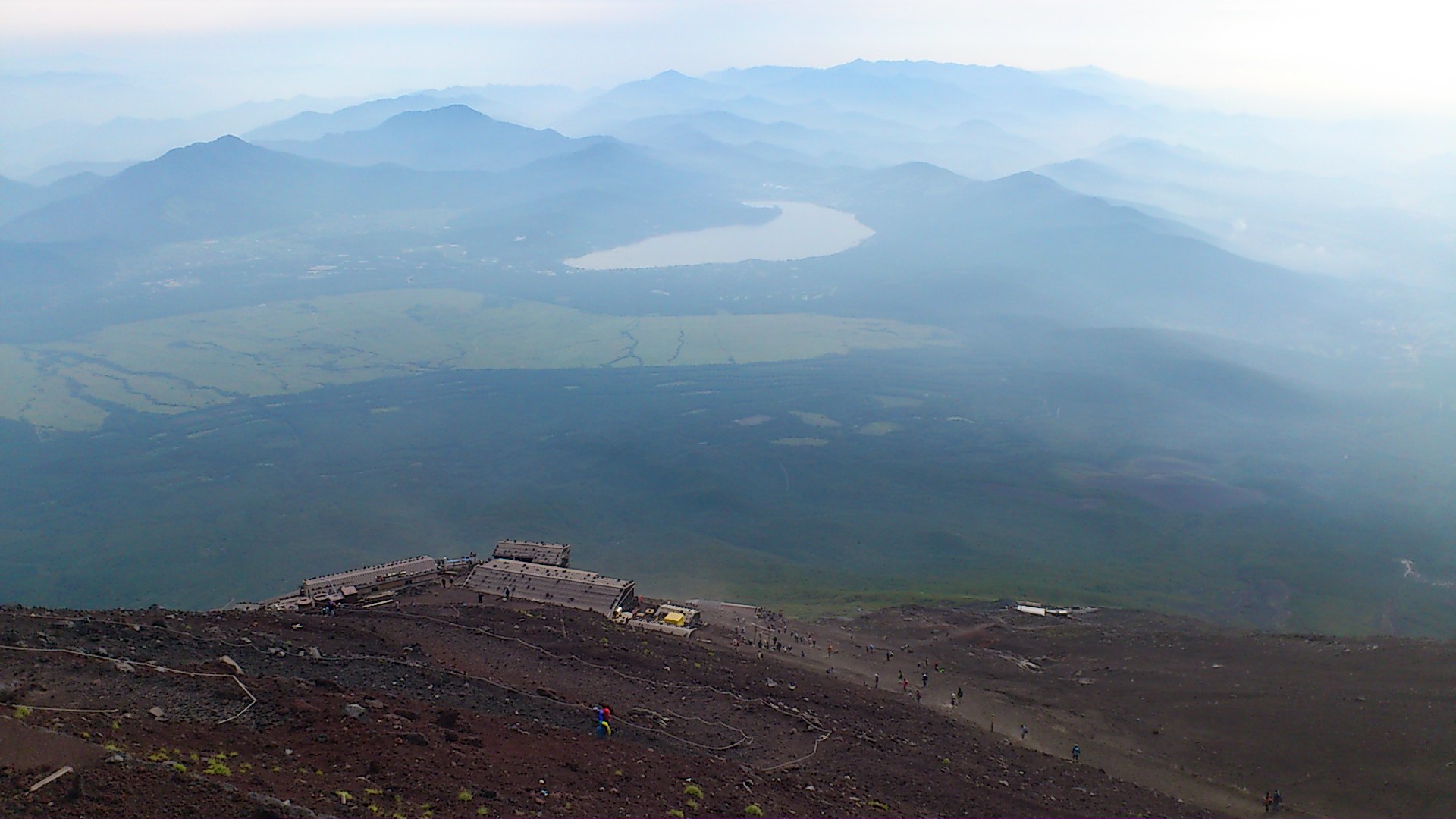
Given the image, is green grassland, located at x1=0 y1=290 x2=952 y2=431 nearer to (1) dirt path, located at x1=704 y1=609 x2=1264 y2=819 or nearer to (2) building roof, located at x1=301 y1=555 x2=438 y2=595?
(2) building roof, located at x1=301 y1=555 x2=438 y2=595

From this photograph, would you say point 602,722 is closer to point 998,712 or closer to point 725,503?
point 998,712

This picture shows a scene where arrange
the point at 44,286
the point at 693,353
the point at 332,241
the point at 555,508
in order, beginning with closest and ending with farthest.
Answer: the point at 555,508 < the point at 693,353 < the point at 44,286 < the point at 332,241

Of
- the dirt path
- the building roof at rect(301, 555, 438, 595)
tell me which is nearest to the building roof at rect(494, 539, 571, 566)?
the building roof at rect(301, 555, 438, 595)

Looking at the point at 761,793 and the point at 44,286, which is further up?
the point at 44,286

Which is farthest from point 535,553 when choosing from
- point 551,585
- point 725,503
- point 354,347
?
point 354,347

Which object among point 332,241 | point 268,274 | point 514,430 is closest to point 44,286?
point 268,274

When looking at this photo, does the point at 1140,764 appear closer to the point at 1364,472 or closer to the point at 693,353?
the point at 1364,472
